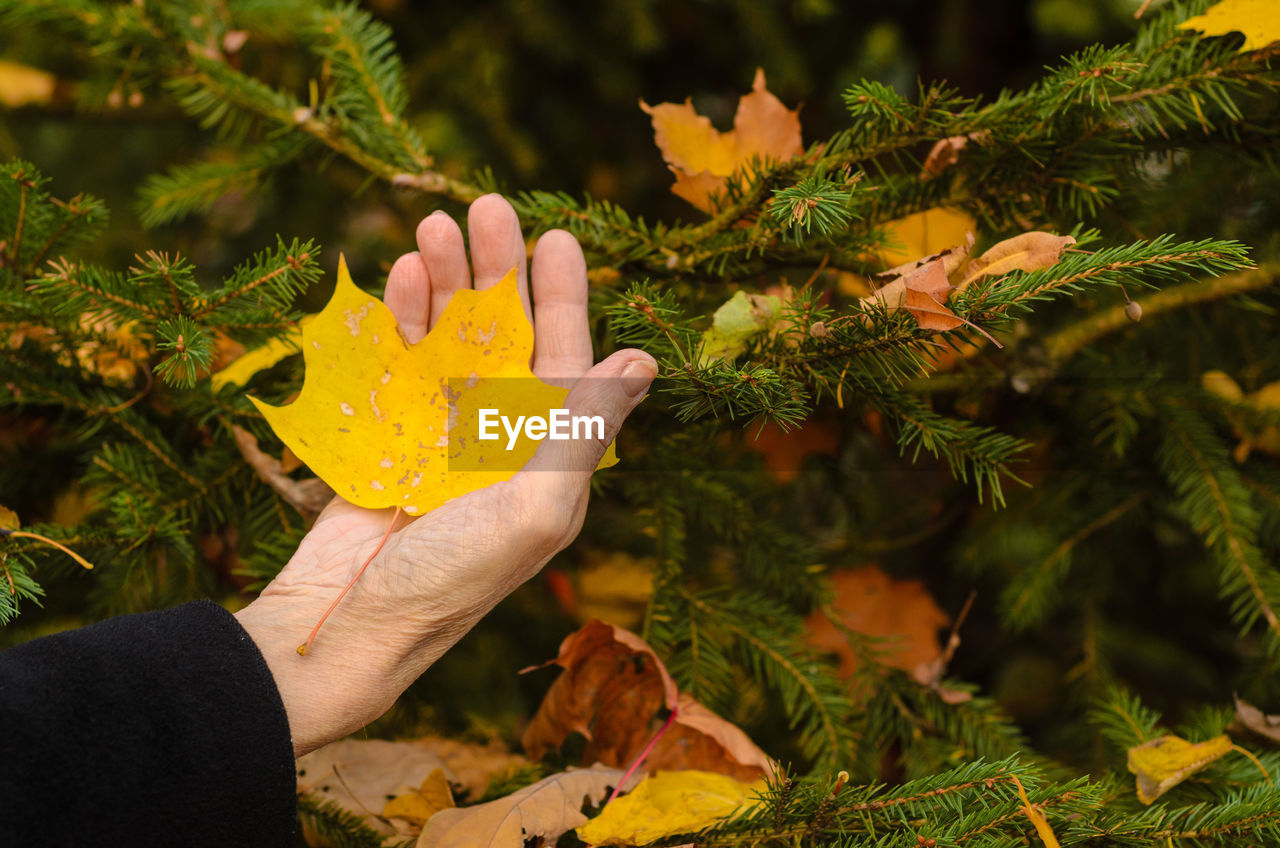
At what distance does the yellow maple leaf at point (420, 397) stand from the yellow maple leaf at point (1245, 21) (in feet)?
2.54

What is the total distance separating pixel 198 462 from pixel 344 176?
1.12 m

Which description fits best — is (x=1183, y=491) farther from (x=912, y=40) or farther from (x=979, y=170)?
(x=912, y=40)

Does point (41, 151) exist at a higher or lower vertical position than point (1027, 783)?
higher

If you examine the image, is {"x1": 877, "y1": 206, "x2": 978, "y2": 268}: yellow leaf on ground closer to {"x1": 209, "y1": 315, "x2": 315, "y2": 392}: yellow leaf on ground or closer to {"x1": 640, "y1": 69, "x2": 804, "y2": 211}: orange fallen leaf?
{"x1": 640, "y1": 69, "x2": 804, "y2": 211}: orange fallen leaf

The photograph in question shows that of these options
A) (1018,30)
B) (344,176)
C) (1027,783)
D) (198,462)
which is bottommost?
(1027,783)

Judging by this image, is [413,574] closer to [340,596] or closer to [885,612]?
[340,596]

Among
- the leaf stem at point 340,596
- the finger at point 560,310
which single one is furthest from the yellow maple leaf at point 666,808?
the finger at point 560,310

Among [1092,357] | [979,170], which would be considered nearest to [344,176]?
[979,170]

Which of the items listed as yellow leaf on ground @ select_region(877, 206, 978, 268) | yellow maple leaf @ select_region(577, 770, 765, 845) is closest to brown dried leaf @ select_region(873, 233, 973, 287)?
yellow leaf on ground @ select_region(877, 206, 978, 268)

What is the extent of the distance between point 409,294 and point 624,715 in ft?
1.89

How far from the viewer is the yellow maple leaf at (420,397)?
0.85 m

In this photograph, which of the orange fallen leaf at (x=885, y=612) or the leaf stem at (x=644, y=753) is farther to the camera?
the orange fallen leaf at (x=885, y=612)

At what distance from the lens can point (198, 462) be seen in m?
1.02

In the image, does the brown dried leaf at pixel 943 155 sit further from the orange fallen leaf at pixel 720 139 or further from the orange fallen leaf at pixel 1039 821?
the orange fallen leaf at pixel 1039 821
